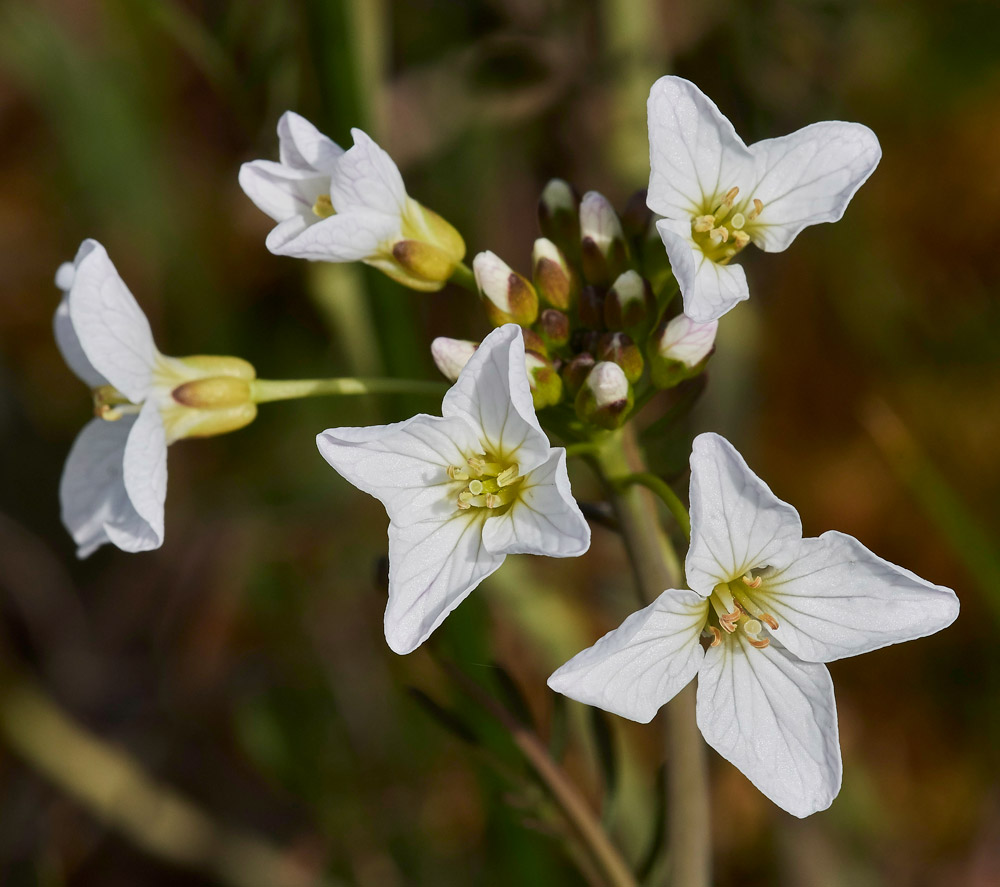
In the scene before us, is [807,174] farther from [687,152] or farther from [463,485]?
[463,485]

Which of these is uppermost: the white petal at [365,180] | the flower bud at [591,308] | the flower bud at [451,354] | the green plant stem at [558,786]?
the white petal at [365,180]

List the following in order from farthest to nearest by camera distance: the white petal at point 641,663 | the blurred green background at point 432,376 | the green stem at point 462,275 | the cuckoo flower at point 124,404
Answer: the blurred green background at point 432,376
the green stem at point 462,275
the cuckoo flower at point 124,404
the white petal at point 641,663

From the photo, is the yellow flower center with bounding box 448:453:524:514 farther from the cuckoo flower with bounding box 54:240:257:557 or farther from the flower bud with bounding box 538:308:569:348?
the cuckoo flower with bounding box 54:240:257:557

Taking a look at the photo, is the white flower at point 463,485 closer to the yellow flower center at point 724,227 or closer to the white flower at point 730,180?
the white flower at point 730,180

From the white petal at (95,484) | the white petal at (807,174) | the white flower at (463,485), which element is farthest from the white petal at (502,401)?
the white petal at (95,484)

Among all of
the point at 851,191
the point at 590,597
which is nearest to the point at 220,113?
the point at 590,597

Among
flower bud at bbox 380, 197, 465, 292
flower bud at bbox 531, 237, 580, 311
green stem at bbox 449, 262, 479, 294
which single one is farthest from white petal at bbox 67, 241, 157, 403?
flower bud at bbox 531, 237, 580, 311

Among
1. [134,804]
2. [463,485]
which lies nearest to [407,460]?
[463,485]
